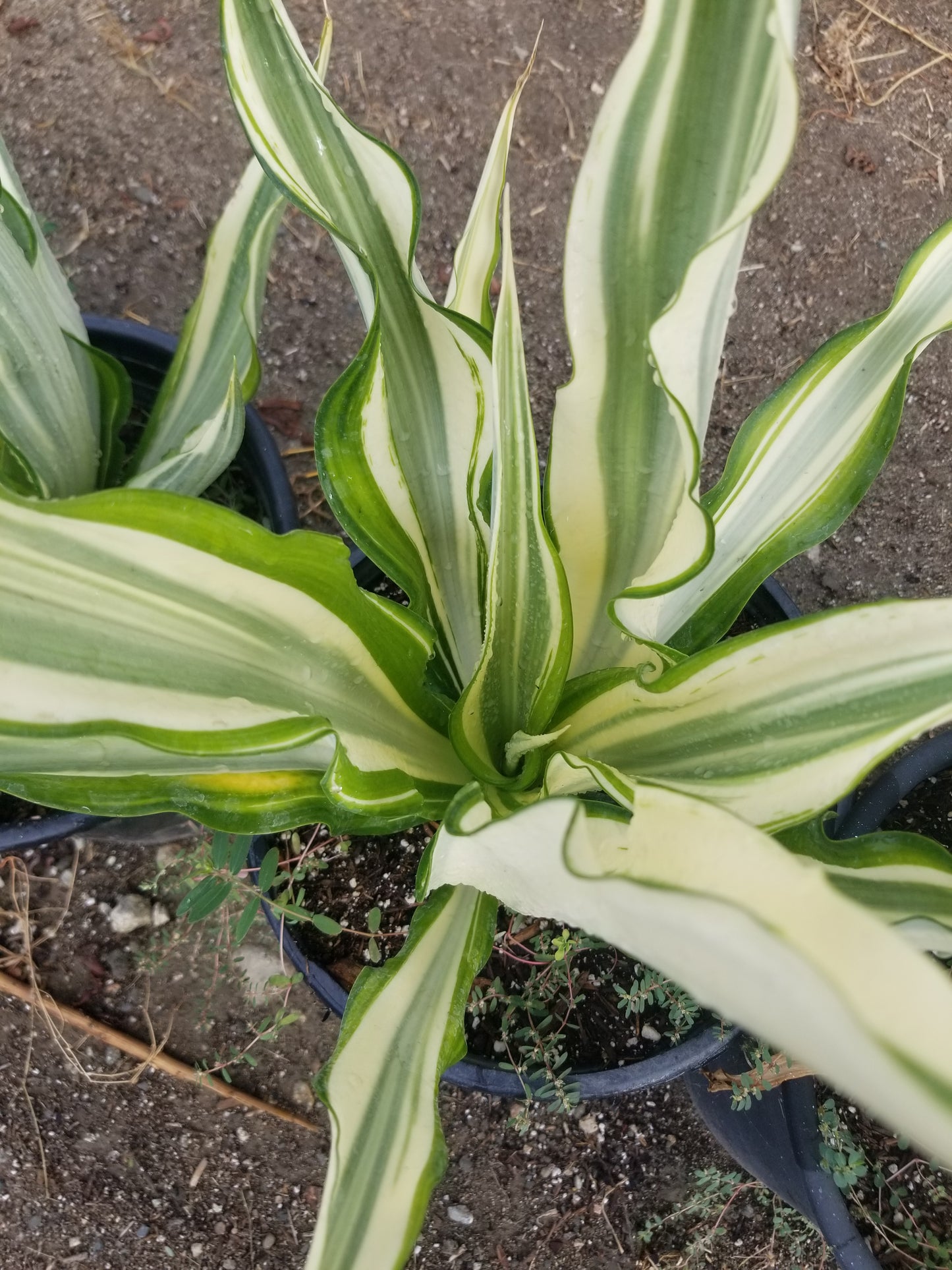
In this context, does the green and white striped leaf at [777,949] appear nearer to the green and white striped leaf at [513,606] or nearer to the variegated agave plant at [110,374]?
the green and white striped leaf at [513,606]

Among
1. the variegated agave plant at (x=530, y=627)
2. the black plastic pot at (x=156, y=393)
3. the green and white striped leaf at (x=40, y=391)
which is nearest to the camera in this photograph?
the variegated agave plant at (x=530, y=627)

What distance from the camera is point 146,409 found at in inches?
35.8

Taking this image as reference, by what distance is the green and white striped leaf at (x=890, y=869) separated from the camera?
1.68 feet

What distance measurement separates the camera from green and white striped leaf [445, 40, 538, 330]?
502 mm

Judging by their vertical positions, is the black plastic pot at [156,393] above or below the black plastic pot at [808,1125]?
above

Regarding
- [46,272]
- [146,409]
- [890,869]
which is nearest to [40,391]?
[46,272]

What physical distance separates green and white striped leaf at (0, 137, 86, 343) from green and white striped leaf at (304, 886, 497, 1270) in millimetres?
Result: 495

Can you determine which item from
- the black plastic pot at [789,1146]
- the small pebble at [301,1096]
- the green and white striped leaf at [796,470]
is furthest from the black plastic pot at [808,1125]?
the small pebble at [301,1096]

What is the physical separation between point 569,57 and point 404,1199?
1270mm

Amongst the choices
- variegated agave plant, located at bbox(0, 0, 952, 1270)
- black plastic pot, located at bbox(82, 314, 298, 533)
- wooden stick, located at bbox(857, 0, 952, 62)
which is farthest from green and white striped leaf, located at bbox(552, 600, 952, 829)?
wooden stick, located at bbox(857, 0, 952, 62)

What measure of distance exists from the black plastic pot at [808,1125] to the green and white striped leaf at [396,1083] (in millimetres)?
357

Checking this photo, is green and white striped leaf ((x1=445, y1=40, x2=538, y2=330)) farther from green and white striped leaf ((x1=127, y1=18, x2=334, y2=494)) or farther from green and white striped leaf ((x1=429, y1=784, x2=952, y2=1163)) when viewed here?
green and white striped leaf ((x1=429, y1=784, x2=952, y2=1163))

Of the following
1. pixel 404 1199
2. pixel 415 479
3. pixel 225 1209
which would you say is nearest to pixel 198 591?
pixel 415 479

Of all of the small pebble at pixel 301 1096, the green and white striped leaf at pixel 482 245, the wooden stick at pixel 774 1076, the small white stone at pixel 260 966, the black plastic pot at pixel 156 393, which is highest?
the green and white striped leaf at pixel 482 245
